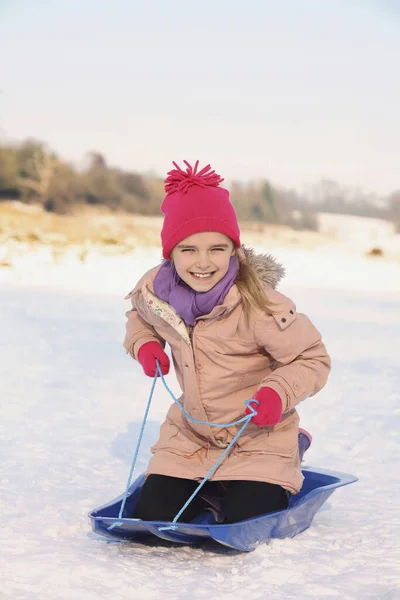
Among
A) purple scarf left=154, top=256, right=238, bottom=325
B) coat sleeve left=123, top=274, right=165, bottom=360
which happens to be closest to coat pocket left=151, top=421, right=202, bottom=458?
coat sleeve left=123, top=274, right=165, bottom=360

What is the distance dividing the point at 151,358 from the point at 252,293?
1.15 ft

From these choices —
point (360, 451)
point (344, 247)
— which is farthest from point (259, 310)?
point (344, 247)

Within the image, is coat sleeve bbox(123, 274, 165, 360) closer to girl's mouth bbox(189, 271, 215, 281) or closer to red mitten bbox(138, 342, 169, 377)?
red mitten bbox(138, 342, 169, 377)

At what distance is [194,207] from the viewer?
7.16 ft

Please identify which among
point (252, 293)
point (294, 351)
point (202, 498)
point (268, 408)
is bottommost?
point (202, 498)

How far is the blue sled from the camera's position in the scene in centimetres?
195

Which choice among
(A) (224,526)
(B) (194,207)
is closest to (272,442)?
(A) (224,526)

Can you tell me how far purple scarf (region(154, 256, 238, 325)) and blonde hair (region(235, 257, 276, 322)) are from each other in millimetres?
Answer: 27

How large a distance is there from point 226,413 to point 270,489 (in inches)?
9.1

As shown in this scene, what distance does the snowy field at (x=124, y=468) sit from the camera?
181 centimetres

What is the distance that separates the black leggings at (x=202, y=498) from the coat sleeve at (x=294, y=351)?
230 millimetres

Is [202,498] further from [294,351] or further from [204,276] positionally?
[204,276]

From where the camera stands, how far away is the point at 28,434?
3.04 m

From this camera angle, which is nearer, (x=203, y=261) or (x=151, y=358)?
(x=203, y=261)
